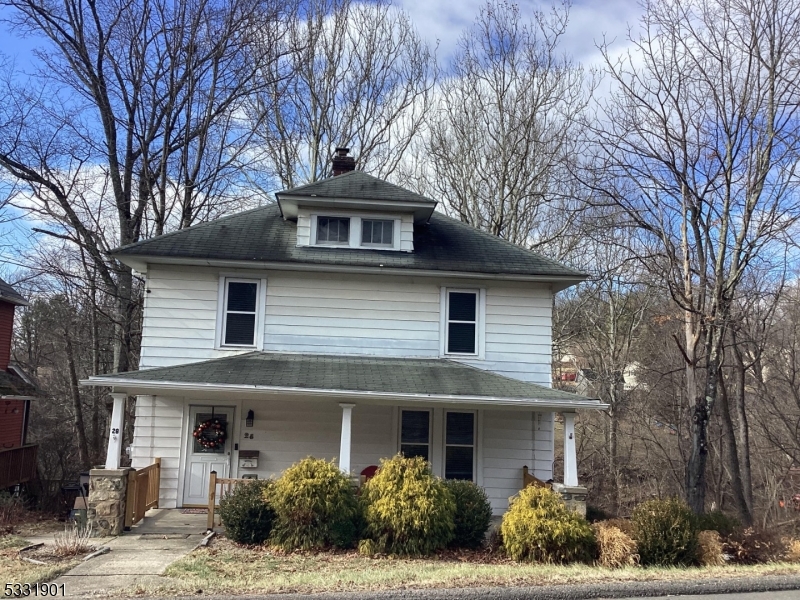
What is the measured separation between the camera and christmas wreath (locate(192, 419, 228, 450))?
12.1m

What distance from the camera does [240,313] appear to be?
12.6m

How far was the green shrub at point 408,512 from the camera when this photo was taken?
8.98 metres

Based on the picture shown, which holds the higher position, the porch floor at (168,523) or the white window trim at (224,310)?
the white window trim at (224,310)

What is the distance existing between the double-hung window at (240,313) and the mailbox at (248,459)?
2.13 metres

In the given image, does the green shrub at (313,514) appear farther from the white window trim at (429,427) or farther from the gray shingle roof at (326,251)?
the gray shingle roof at (326,251)

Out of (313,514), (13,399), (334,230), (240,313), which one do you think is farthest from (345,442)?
(13,399)

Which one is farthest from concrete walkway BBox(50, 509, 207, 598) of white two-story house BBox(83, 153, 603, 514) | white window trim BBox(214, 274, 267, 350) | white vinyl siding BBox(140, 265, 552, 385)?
white window trim BBox(214, 274, 267, 350)

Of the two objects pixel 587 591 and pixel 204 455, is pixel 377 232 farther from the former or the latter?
pixel 587 591

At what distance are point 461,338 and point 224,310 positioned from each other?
4.87 metres

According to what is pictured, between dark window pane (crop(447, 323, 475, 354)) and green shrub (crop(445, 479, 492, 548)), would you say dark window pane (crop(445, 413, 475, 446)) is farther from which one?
green shrub (crop(445, 479, 492, 548))

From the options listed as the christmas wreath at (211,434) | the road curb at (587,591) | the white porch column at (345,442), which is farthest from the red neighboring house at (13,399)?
the road curb at (587,591)

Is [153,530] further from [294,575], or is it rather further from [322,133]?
[322,133]

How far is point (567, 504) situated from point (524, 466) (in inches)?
102

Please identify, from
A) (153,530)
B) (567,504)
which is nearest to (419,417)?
(567,504)
